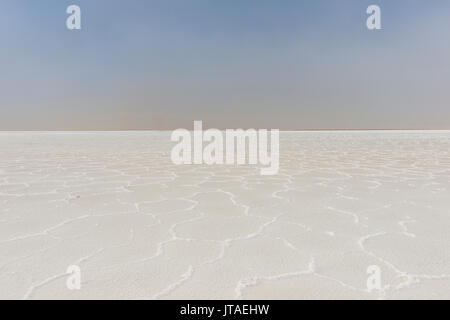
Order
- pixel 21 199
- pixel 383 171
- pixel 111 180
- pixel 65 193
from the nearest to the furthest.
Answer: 1. pixel 21 199
2. pixel 65 193
3. pixel 111 180
4. pixel 383 171

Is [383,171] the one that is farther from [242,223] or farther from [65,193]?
[65,193]

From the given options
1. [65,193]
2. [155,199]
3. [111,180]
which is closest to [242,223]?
[155,199]

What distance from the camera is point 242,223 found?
1.71 m

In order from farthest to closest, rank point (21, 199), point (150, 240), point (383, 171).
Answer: point (383, 171) < point (21, 199) < point (150, 240)

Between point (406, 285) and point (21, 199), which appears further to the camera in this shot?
point (21, 199)

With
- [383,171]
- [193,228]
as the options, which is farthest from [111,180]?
[383,171]

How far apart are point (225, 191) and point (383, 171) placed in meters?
2.24

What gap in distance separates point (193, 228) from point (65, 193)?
4.71ft

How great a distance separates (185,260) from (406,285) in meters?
0.80

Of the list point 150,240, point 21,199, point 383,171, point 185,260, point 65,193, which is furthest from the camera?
point 383,171

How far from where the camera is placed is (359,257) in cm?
125

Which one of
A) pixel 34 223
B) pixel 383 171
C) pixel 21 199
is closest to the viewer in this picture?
pixel 34 223
